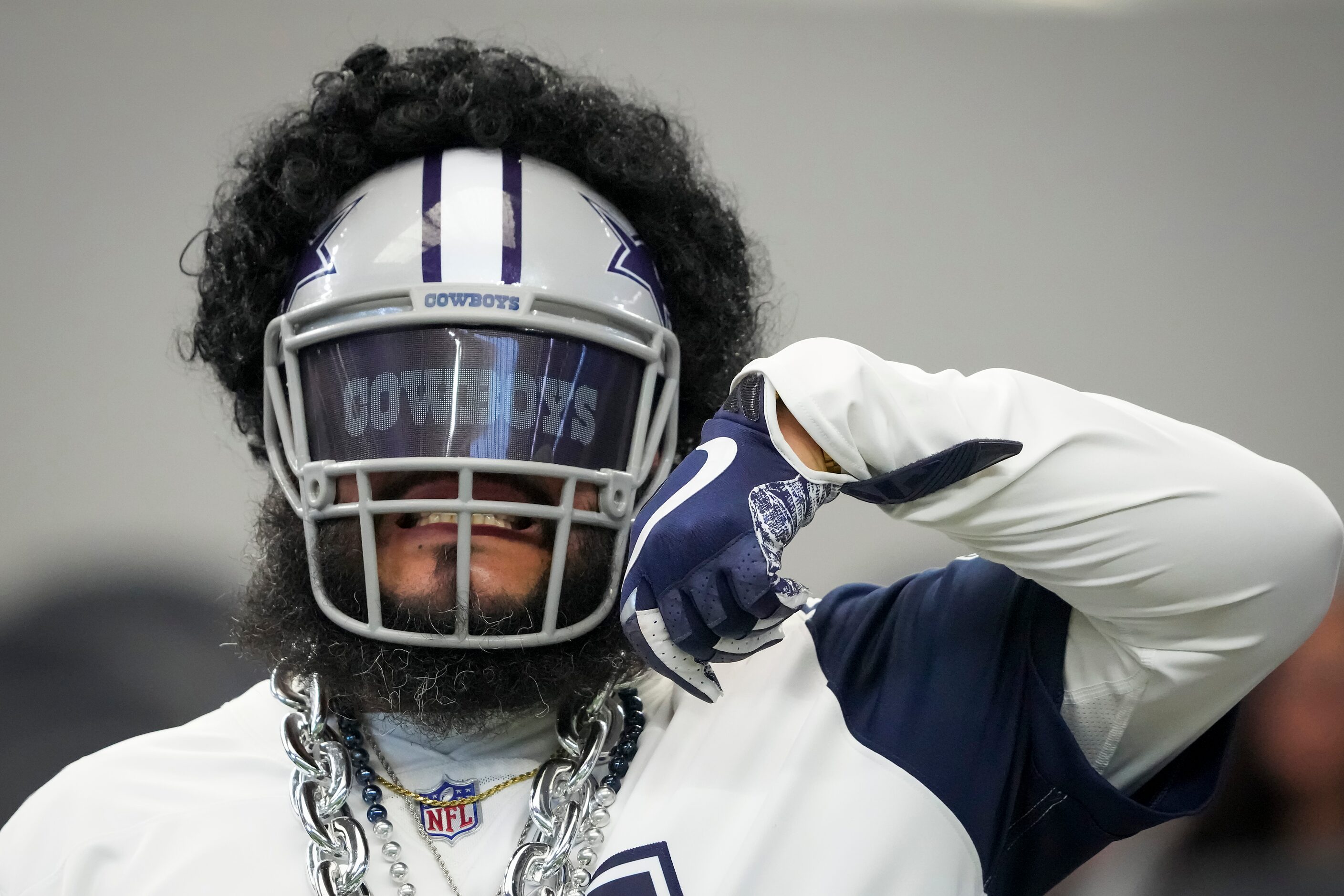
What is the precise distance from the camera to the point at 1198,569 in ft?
2.69

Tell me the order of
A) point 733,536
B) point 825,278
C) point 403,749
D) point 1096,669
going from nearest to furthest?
point 733,536 < point 1096,669 < point 403,749 < point 825,278

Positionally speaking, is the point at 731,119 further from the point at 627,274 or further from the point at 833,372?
the point at 833,372

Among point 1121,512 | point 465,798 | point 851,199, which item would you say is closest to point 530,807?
Answer: point 465,798

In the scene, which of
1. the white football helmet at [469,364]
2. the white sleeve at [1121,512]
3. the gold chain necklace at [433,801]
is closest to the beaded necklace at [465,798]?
the gold chain necklace at [433,801]

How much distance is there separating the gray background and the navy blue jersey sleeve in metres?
0.83

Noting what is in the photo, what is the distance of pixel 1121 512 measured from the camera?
0.83m

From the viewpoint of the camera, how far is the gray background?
6.07 feet

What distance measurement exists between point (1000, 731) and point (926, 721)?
58 mm

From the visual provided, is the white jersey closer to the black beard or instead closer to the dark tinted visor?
the black beard

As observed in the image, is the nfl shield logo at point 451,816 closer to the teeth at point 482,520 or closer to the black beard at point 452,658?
the black beard at point 452,658

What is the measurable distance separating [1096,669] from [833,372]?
0.31 m

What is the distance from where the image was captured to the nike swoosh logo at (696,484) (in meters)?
0.83

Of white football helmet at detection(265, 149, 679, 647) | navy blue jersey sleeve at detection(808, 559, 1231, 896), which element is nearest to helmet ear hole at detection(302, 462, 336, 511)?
white football helmet at detection(265, 149, 679, 647)

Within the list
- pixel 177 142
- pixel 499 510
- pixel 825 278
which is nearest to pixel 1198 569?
pixel 499 510
